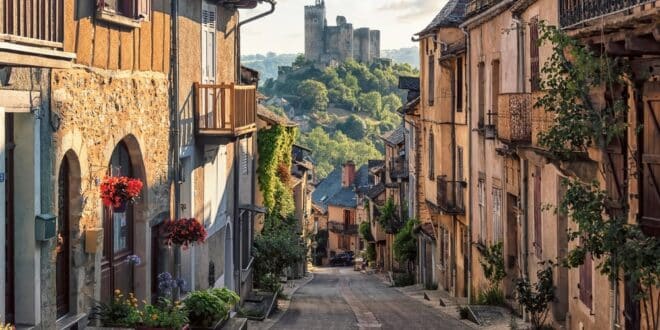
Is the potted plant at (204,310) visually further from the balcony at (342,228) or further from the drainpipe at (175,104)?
the balcony at (342,228)

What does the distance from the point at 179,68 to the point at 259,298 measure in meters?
10.6

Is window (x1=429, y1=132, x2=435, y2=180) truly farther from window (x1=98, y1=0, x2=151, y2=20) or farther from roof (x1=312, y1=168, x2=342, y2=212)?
roof (x1=312, y1=168, x2=342, y2=212)

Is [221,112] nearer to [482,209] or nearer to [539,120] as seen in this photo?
[539,120]

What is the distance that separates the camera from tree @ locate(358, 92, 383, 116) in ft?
497

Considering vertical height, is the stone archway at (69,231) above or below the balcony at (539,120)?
below

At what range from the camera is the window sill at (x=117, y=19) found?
12161 mm

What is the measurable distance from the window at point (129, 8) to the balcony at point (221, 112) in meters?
3.43

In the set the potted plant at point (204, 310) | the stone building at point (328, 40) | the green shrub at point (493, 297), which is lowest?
the green shrub at point (493, 297)

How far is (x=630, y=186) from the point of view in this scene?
1113 cm

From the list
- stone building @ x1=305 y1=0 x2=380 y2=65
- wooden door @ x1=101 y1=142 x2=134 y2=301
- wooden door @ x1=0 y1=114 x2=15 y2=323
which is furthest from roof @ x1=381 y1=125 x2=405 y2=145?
stone building @ x1=305 y1=0 x2=380 y2=65

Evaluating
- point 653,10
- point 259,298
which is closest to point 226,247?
point 259,298

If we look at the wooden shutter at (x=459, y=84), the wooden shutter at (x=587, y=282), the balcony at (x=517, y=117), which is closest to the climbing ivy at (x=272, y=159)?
the wooden shutter at (x=459, y=84)

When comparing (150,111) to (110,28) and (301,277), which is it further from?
(301,277)

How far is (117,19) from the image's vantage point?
1263 cm
